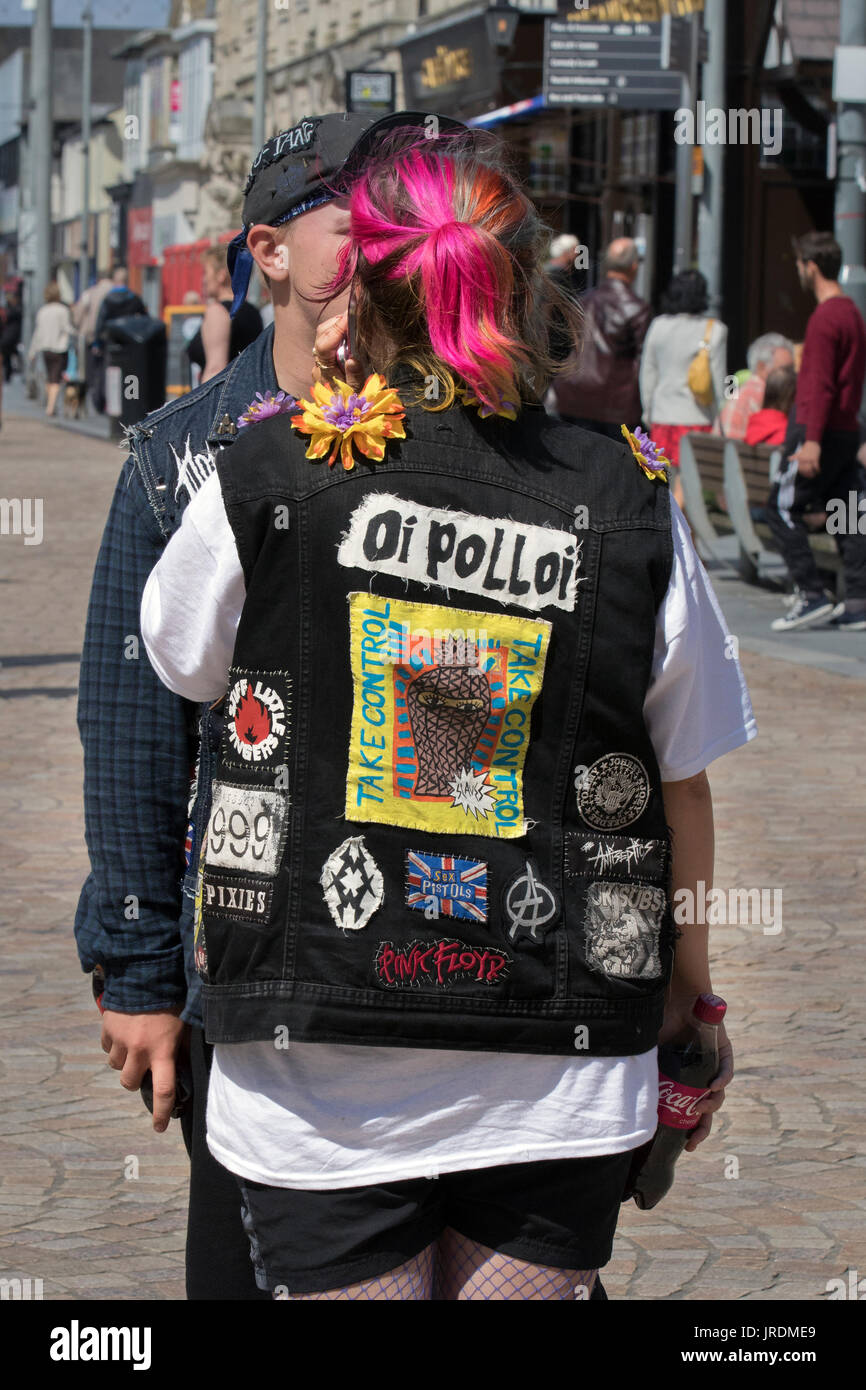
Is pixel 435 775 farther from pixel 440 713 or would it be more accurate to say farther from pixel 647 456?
pixel 647 456

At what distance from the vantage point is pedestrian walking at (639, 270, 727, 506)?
14227mm

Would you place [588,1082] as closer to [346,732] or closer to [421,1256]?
[421,1256]

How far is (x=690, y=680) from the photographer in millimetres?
2105

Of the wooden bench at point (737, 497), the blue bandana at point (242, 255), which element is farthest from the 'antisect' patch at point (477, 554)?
the wooden bench at point (737, 497)

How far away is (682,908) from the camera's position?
222 cm

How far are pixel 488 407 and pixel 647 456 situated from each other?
0.19 m

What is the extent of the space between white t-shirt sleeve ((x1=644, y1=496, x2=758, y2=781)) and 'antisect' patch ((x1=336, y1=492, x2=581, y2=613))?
13cm

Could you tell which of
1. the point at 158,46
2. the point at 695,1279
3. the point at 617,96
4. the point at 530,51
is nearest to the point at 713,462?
the point at 617,96

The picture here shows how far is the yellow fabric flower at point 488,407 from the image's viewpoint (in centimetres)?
201

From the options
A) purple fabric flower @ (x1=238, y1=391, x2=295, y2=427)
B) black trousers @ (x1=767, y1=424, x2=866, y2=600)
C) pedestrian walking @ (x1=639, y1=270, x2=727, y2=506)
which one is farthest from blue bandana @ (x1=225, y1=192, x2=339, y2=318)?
pedestrian walking @ (x1=639, y1=270, x2=727, y2=506)

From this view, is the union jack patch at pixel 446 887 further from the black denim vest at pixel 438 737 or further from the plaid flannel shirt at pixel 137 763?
the plaid flannel shirt at pixel 137 763

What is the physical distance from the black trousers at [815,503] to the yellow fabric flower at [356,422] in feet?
31.2

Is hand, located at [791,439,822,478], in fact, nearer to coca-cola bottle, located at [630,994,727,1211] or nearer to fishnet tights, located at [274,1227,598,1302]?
coca-cola bottle, located at [630,994,727,1211]

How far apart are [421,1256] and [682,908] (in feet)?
1.49
